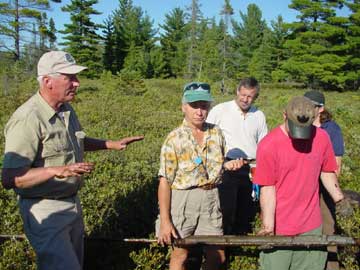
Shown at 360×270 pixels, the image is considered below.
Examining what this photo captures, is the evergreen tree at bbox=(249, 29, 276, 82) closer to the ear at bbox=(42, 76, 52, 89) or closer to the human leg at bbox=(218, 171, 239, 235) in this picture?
the human leg at bbox=(218, 171, 239, 235)

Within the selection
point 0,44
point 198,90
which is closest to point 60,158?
point 198,90

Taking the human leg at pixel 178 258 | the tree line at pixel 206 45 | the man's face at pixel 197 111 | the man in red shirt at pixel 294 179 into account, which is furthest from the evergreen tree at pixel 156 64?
the man in red shirt at pixel 294 179

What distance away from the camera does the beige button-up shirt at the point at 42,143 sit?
2836mm

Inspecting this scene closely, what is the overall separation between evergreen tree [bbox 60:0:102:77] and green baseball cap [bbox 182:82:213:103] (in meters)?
40.0

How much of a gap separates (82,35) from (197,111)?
142 feet

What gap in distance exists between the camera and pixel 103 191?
580 cm

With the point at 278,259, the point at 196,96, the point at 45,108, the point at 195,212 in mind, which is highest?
the point at 196,96

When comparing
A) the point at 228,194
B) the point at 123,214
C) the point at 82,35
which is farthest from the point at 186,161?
the point at 82,35

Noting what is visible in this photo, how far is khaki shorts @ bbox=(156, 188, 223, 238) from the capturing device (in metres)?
3.62

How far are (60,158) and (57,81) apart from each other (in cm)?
55

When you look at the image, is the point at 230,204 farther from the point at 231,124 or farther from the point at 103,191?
the point at 103,191

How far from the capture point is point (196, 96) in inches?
141

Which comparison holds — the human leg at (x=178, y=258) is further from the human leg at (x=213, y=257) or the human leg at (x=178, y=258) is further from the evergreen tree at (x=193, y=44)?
the evergreen tree at (x=193, y=44)

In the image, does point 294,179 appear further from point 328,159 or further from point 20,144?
point 20,144
